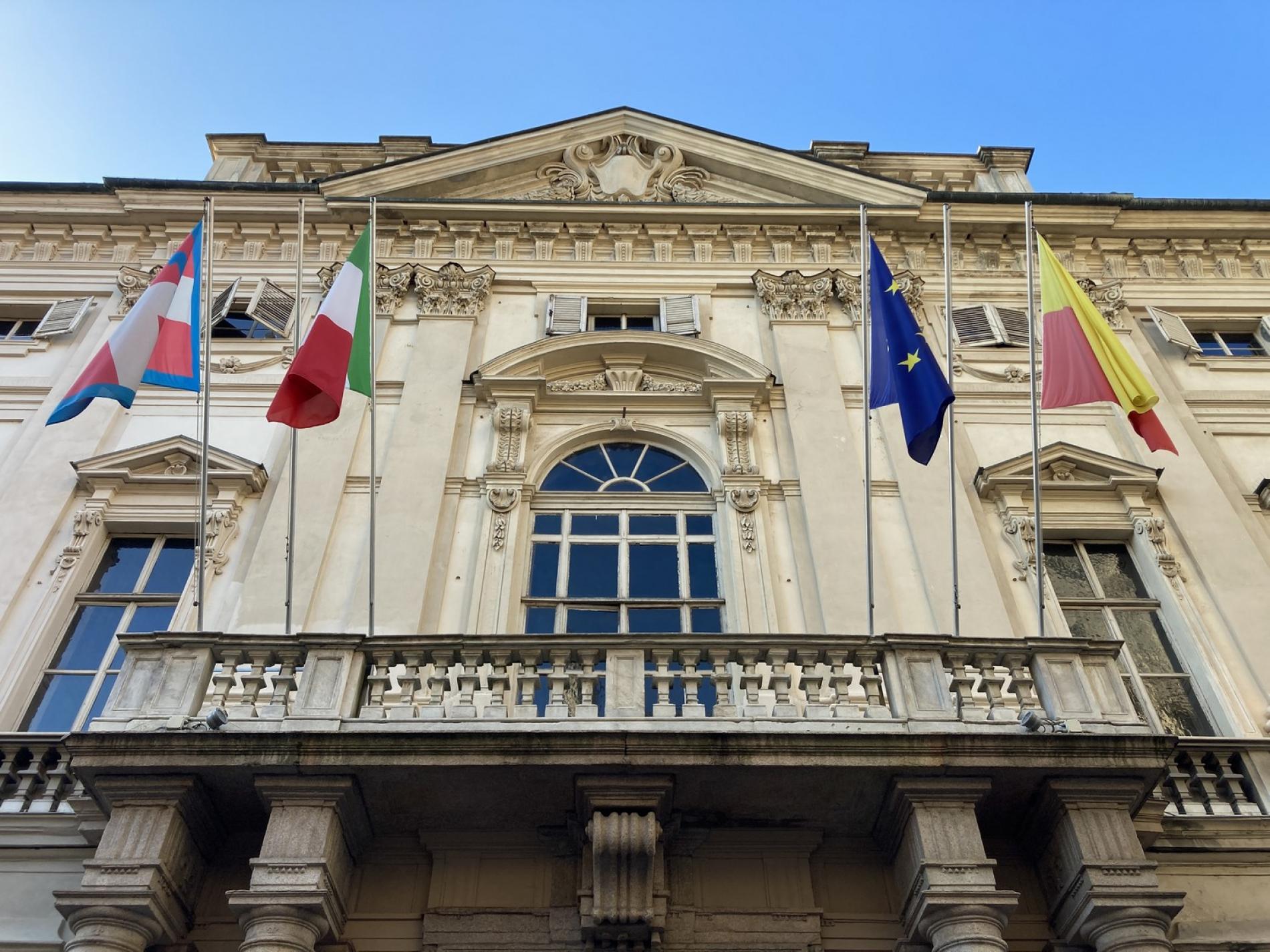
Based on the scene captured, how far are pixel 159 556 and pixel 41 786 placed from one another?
3.10 meters

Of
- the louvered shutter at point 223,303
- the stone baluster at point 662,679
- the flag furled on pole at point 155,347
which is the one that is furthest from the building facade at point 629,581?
the flag furled on pole at point 155,347

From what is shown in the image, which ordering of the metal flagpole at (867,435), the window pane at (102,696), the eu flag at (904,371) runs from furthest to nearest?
the window pane at (102,696) → the eu flag at (904,371) → the metal flagpole at (867,435)

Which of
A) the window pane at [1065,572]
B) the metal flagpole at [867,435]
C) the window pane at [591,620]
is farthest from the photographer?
the window pane at [1065,572]

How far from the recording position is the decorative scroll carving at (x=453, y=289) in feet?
47.1

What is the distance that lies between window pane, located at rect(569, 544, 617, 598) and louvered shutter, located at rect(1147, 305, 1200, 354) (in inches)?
299

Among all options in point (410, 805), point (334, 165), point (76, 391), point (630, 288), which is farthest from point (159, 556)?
point (334, 165)

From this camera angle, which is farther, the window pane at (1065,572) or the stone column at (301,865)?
the window pane at (1065,572)

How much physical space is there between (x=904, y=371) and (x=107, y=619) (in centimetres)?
766

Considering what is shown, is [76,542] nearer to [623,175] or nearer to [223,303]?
[223,303]

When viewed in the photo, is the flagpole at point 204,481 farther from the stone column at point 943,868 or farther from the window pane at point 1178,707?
the window pane at point 1178,707

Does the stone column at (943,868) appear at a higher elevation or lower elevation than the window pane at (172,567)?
lower

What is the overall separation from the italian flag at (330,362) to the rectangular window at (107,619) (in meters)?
2.39

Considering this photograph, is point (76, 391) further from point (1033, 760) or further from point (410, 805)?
point (1033, 760)

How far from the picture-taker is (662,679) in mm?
8695
